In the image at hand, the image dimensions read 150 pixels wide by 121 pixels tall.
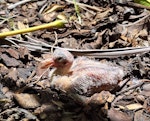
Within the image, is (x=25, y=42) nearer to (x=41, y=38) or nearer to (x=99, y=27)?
(x=41, y=38)

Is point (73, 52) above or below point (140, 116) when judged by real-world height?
above

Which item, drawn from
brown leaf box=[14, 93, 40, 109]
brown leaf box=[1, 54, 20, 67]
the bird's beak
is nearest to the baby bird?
the bird's beak

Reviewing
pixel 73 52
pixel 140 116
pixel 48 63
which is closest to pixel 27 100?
pixel 48 63

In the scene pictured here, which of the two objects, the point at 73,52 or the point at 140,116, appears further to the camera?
the point at 73,52

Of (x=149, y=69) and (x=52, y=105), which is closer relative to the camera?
(x=52, y=105)

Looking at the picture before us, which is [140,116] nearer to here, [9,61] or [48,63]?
[48,63]

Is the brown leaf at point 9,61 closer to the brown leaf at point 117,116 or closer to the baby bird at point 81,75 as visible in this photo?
the baby bird at point 81,75

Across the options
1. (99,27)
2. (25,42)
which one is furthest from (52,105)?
(99,27)
